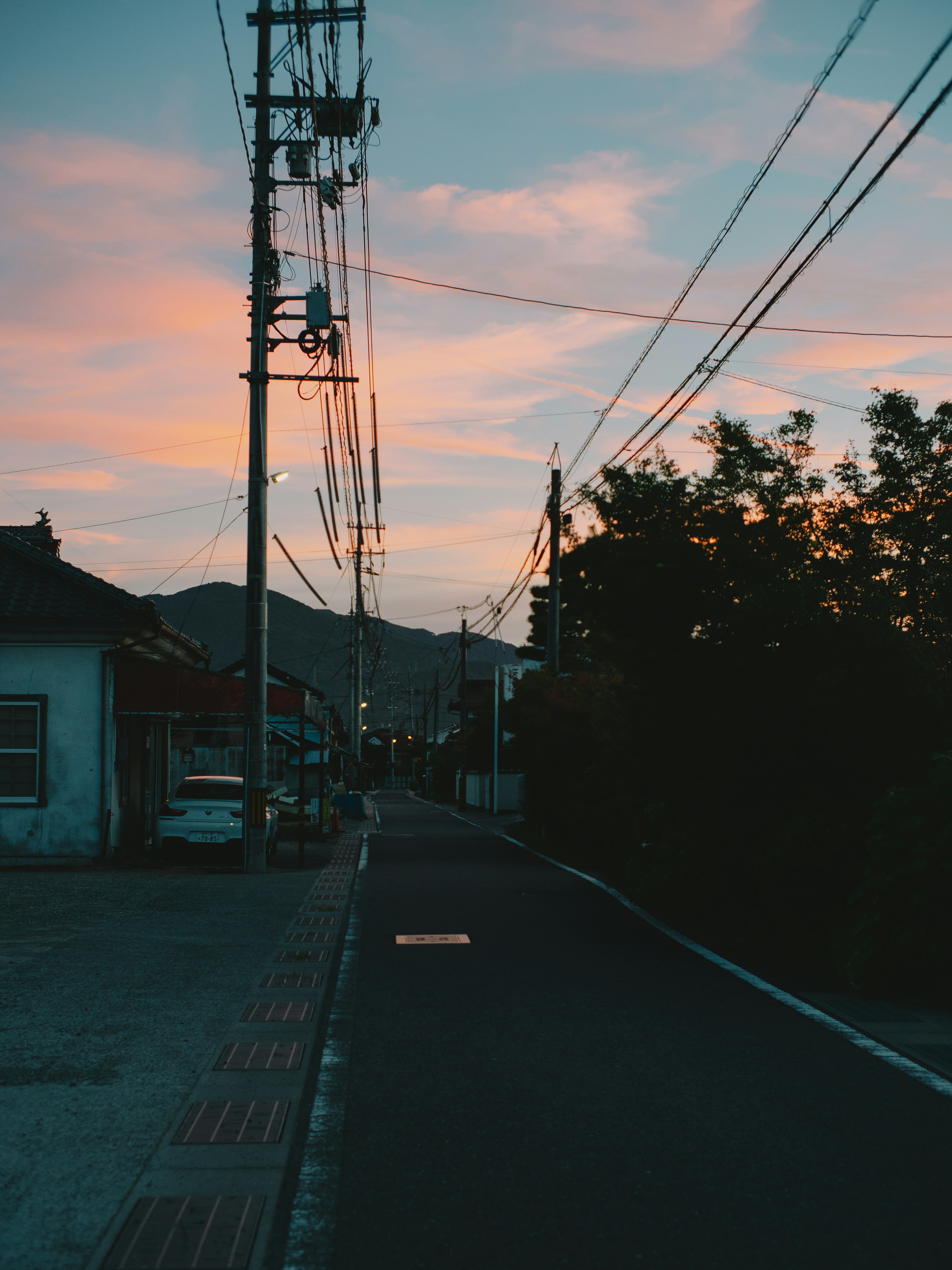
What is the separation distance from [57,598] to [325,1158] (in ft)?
51.4

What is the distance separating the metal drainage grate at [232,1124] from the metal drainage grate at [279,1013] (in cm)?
178

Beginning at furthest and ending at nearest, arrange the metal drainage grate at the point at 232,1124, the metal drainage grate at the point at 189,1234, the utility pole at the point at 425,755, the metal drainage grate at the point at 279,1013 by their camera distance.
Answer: the utility pole at the point at 425,755 < the metal drainage grate at the point at 279,1013 < the metal drainage grate at the point at 232,1124 < the metal drainage grate at the point at 189,1234

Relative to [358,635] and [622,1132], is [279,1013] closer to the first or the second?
[622,1132]

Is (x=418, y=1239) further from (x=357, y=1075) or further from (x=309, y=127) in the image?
(x=309, y=127)

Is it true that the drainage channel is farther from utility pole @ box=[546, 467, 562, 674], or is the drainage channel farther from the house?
utility pole @ box=[546, 467, 562, 674]

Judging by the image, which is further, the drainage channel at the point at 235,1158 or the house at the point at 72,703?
the house at the point at 72,703

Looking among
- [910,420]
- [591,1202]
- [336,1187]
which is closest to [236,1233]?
[336,1187]

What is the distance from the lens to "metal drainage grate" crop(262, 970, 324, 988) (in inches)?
325

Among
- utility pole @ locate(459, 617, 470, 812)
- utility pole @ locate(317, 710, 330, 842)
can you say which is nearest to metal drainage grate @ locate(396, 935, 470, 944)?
utility pole @ locate(317, 710, 330, 842)

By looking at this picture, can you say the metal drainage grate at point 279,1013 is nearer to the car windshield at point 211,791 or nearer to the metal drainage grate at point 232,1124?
the metal drainage grate at point 232,1124

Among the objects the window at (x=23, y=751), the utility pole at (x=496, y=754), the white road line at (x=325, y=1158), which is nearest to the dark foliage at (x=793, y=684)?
the white road line at (x=325, y=1158)

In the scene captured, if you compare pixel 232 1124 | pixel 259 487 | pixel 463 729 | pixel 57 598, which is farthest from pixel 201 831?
pixel 463 729

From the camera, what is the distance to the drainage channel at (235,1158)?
3.65 m

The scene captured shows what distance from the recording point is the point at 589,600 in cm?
1219
